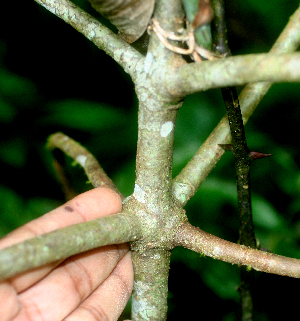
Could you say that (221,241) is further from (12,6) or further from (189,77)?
(12,6)

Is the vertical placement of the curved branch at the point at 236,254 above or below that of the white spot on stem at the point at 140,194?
below

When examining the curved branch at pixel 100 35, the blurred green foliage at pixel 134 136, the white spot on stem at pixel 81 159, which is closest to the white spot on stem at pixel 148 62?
the curved branch at pixel 100 35

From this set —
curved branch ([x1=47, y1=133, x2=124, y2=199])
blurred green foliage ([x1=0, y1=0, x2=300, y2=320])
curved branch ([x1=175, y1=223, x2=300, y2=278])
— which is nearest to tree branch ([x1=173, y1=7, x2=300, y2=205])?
curved branch ([x1=175, y1=223, x2=300, y2=278])

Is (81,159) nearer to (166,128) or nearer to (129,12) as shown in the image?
(166,128)

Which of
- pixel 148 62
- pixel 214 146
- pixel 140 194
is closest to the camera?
pixel 148 62

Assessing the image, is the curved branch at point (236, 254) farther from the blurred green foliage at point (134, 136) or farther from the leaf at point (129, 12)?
the blurred green foliage at point (134, 136)

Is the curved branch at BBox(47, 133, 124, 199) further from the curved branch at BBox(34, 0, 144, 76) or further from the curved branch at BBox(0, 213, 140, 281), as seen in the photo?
the curved branch at BBox(34, 0, 144, 76)

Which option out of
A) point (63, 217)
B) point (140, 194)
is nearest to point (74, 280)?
point (63, 217)
